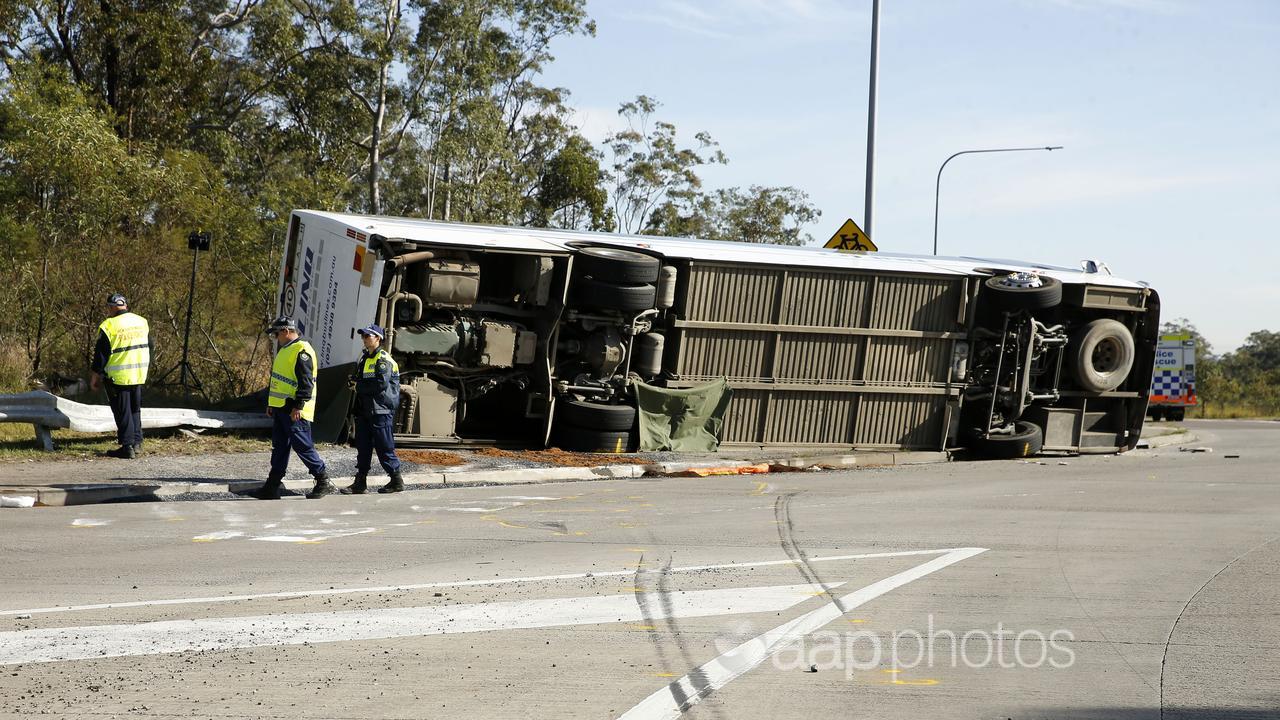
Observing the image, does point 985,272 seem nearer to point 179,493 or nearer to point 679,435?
point 679,435

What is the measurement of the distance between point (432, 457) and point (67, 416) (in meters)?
3.86

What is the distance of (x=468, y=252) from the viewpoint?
14570 millimetres

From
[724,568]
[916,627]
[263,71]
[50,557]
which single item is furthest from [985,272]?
[263,71]

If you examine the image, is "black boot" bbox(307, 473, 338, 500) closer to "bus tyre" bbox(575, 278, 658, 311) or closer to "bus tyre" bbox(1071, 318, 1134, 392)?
"bus tyre" bbox(575, 278, 658, 311)

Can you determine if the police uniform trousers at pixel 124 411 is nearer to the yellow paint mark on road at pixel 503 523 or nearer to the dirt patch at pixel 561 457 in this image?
the dirt patch at pixel 561 457

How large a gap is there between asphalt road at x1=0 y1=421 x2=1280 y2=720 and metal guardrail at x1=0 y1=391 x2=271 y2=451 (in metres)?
2.41

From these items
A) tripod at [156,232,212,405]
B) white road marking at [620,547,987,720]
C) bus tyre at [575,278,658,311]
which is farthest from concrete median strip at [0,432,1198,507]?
white road marking at [620,547,987,720]

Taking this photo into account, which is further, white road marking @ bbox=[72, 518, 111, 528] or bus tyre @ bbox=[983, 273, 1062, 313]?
bus tyre @ bbox=[983, 273, 1062, 313]

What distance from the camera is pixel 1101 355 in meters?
18.0

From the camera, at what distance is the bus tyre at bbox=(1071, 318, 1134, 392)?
57.4 ft

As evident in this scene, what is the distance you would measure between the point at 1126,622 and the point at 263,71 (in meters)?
37.6

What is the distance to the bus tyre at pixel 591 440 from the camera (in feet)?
49.3

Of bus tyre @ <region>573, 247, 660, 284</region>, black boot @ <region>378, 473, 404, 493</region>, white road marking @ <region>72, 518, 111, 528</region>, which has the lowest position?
white road marking @ <region>72, 518, 111, 528</region>

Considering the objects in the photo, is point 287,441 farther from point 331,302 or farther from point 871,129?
point 871,129
